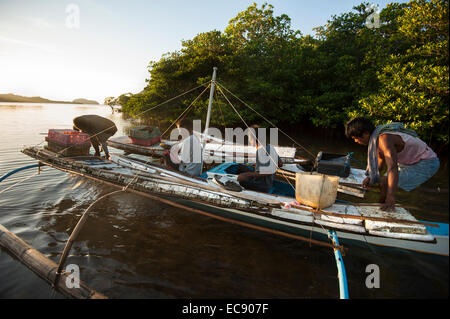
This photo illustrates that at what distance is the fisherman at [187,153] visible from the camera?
5.39 m

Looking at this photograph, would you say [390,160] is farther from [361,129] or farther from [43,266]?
[43,266]

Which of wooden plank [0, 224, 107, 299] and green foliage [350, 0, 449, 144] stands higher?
green foliage [350, 0, 449, 144]

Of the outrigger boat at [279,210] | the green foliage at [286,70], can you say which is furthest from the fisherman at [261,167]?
the green foliage at [286,70]

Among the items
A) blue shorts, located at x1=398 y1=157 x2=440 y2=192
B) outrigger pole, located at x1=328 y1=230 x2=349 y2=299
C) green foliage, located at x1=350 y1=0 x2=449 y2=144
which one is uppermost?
green foliage, located at x1=350 y1=0 x2=449 y2=144

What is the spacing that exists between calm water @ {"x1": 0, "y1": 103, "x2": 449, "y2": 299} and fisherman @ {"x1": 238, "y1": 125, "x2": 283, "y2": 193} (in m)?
1.14

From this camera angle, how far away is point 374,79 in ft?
52.2

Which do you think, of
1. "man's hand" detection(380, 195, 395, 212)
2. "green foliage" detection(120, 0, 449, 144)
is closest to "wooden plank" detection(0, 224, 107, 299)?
"man's hand" detection(380, 195, 395, 212)

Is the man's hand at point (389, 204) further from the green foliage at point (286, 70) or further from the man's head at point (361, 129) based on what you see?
the green foliage at point (286, 70)

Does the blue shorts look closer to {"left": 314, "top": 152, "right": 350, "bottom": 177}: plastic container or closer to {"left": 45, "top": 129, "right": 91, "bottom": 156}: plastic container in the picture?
{"left": 314, "top": 152, "right": 350, "bottom": 177}: plastic container

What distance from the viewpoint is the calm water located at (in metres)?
3.41

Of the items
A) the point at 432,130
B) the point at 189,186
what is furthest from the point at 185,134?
the point at 432,130

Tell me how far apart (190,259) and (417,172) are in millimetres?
4094
